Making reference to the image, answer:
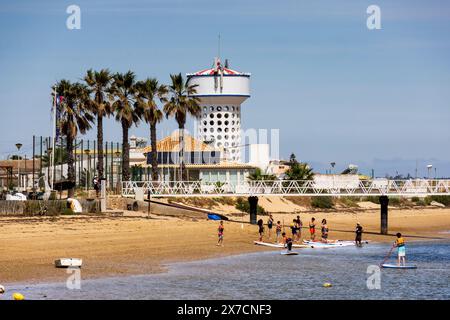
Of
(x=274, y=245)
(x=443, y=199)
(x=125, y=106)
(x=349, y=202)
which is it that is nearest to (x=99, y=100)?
(x=125, y=106)

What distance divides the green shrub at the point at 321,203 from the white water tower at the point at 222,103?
21319mm

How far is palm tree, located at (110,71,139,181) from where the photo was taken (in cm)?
7100

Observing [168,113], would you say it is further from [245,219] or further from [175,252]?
[175,252]

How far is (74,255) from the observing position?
135 feet

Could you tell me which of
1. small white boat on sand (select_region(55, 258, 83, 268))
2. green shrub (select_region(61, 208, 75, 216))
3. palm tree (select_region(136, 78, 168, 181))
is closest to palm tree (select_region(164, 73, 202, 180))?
palm tree (select_region(136, 78, 168, 181))

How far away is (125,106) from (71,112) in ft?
13.2

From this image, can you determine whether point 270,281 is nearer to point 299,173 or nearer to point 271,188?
point 271,188

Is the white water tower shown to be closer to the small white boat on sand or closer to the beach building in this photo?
the beach building

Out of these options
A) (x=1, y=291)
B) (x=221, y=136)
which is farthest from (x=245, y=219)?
(x=221, y=136)

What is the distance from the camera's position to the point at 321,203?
322ft

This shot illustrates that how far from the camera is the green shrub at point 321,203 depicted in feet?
318

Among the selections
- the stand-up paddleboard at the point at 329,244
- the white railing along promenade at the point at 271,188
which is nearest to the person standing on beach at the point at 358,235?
the stand-up paddleboard at the point at 329,244

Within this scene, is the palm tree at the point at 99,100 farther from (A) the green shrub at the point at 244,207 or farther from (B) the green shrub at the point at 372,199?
(B) the green shrub at the point at 372,199

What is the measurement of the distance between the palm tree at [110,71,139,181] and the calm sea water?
2563 centimetres
